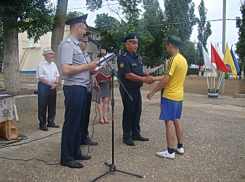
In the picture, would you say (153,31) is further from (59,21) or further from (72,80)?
(72,80)

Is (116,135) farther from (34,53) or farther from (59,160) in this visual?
(34,53)

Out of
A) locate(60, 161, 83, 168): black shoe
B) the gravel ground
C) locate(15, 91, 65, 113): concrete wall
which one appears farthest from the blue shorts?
locate(15, 91, 65, 113): concrete wall

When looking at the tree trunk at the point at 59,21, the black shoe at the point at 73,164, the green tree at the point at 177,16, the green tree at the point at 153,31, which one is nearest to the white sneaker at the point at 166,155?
the black shoe at the point at 73,164

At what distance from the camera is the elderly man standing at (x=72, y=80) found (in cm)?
317

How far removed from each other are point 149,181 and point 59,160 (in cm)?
147

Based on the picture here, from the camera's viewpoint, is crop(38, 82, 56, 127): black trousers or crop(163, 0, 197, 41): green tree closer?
crop(38, 82, 56, 127): black trousers

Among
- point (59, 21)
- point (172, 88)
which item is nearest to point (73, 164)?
point (172, 88)

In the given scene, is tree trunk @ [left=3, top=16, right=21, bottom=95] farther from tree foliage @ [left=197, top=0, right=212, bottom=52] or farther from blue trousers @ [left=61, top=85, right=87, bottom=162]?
tree foliage @ [left=197, top=0, right=212, bottom=52]

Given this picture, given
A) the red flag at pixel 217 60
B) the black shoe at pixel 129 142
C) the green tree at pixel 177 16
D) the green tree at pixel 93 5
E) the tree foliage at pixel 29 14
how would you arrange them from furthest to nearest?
the green tree at pixel 177 16
the green tree at pixel 93 5
the red flag at pixel 217 60
the tree foliage at pixel 29 14
the black shoe at pixel 129 142

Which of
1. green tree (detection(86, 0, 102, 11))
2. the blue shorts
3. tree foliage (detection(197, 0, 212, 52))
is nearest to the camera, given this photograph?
the blue shorts

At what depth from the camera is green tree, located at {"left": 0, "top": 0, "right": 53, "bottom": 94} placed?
7512 millimetres

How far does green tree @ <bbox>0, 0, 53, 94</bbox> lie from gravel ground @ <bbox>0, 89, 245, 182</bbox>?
3180 millimetres

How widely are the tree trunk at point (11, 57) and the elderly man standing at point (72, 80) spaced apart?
5.72m

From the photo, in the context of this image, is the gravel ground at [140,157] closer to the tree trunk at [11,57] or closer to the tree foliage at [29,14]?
the tree trunk at [11,57]
